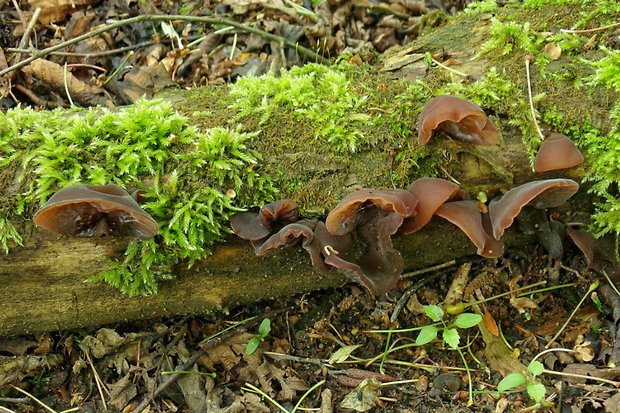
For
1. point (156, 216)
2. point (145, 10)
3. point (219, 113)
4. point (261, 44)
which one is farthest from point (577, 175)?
point (145, 10)

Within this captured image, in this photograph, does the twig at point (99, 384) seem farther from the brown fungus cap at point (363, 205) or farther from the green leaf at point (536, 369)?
the green leaf at point (536, 369)

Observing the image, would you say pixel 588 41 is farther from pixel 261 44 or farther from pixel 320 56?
pixel 261 44

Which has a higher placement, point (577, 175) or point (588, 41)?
point (588, 41)

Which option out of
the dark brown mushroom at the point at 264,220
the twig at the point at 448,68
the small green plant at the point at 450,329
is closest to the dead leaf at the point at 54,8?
the dark brown mushroom at the point at 264,220

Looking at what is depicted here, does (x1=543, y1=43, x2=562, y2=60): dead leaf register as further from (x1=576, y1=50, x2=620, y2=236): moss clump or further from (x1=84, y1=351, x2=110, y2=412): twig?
Answer: (x1=84, y1=351, x2=110, y2=412): twig

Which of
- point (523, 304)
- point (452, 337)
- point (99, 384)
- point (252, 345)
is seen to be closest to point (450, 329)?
point (452, 337)

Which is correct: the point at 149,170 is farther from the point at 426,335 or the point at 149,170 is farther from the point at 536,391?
the point at 536,391
